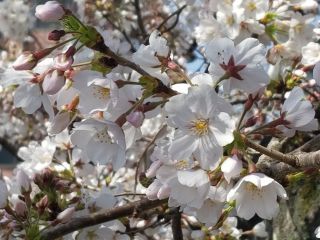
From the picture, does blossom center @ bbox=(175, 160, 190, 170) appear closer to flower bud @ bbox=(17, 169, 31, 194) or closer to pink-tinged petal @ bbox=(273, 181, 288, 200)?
pink-tinged petal @ bbox=(273, 181, 288, 200)

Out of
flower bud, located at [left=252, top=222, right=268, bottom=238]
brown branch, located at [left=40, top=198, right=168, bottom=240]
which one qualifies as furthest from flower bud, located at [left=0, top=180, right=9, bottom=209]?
flower bud, located at [left=252, top=222, right=268, bottom=238]

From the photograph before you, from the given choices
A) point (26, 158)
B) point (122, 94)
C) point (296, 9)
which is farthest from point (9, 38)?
point (122, 94)

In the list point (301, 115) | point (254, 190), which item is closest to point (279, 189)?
point (254, 190)

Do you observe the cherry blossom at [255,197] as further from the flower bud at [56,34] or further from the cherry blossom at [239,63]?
the flower bud at [56,34]

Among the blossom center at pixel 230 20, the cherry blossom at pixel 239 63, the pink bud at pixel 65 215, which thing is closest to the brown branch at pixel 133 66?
the cherry blossom at pixel 239 63

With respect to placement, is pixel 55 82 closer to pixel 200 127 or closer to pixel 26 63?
pixel 26 63

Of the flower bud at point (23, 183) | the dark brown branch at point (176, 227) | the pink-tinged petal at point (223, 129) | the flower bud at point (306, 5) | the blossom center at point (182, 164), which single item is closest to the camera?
the pink-tinged petal at point (223, 129)

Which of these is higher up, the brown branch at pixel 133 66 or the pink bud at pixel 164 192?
the brown branch at pixel 133 66
